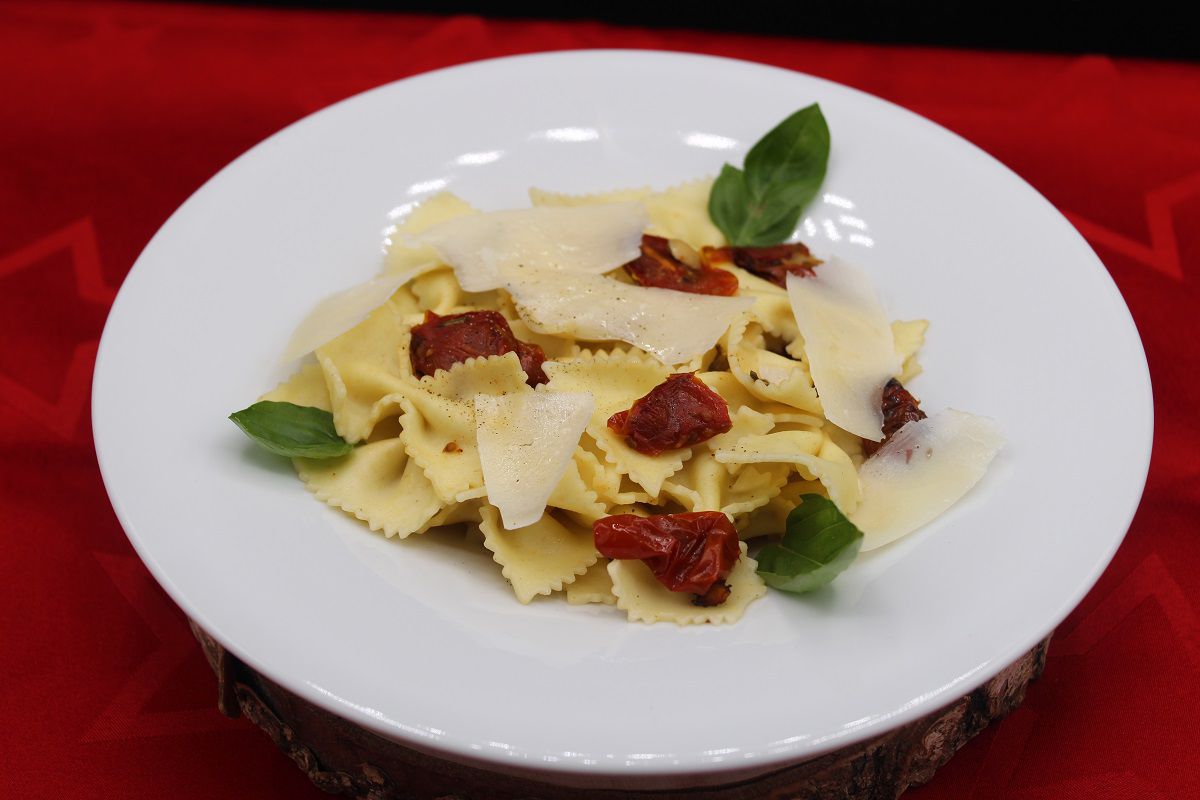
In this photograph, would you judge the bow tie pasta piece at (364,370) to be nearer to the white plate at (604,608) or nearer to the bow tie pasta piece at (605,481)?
the white plate at (604,608)

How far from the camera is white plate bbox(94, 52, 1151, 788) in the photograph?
2.94 metres

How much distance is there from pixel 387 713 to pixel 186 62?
5.33 m

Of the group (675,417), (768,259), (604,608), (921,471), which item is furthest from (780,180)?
(604,608)

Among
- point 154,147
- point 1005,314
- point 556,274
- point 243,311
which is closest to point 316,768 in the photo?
point 243,311

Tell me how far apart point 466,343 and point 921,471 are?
155 centimetres

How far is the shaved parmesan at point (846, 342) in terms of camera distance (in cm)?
382

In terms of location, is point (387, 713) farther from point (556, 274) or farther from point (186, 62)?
point (186, 62)

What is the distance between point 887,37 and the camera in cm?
746

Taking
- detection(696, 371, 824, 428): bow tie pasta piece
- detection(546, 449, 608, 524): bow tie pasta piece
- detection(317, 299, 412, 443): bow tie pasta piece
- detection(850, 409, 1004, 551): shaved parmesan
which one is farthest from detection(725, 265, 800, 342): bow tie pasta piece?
detection(317, 299, 412, 443): bow tie pasta piece

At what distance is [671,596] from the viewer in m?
3.37

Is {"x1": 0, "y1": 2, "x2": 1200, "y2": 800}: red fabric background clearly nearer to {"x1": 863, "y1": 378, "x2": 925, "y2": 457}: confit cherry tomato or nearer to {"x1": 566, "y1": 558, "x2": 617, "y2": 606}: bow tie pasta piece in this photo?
{"x1": 863, "y1": 378, "x2": 925, "y2": 457}: confit cherry tomato

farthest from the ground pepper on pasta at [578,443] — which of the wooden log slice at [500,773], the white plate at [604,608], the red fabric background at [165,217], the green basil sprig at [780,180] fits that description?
the red fabric background at [165,217]

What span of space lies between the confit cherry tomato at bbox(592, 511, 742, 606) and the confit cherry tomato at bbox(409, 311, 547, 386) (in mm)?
804

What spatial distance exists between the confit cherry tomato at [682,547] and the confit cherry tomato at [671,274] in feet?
3.93
